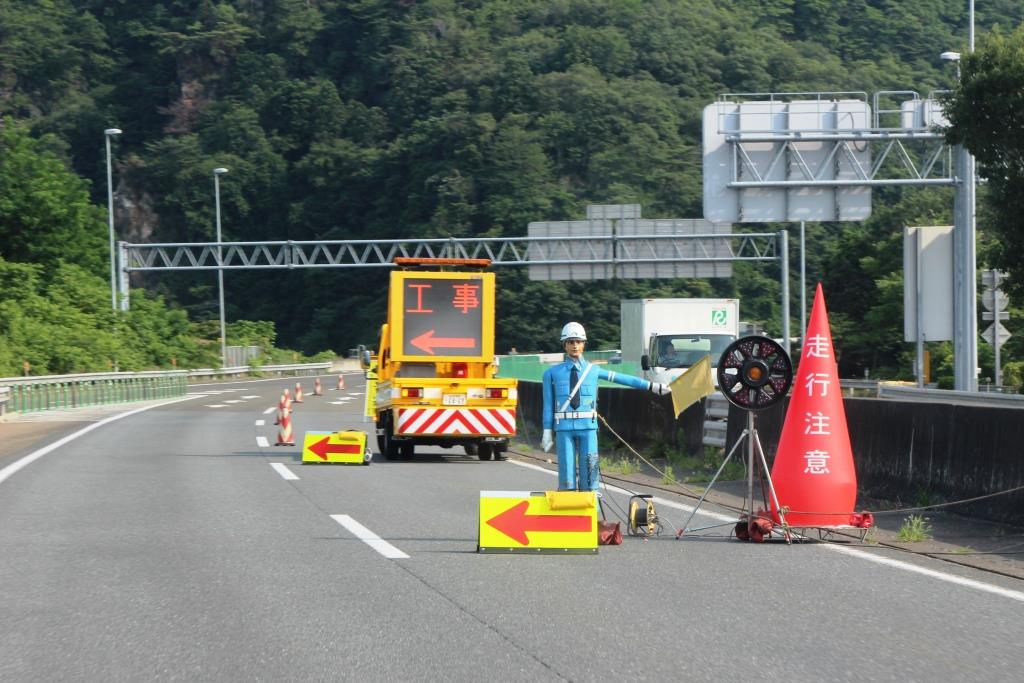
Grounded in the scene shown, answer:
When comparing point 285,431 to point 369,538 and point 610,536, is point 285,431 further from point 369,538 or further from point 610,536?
point 610,536

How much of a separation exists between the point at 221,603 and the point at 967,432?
22.1 feet

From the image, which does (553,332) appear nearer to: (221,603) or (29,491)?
(29,491)

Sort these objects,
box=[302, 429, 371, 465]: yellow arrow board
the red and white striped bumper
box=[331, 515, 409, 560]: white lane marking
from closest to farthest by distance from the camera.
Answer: box=[331, 515, 409, 560]: white lane marking, box=[302, 429, 371, 465]: yellow arrow board, the red and white striped bumper

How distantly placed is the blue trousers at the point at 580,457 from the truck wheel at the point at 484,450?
9.89 m

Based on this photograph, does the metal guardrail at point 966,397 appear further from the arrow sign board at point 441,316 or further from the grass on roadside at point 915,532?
the grass on roadside at point 915,532

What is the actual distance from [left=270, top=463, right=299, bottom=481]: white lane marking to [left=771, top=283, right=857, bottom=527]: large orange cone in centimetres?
744

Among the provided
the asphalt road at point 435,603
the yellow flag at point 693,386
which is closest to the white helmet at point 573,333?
the yellow flag at point 693,386

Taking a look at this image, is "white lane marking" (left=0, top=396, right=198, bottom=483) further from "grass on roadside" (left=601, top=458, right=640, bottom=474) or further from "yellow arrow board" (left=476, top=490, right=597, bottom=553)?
"yellow arrow board" (left=476, top=490, right=597, bottom=553)

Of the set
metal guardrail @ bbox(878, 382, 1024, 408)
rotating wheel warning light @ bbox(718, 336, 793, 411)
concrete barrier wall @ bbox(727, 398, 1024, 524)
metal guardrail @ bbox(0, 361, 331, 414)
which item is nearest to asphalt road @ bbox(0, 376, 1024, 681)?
rotating wheel warning light @ bbox(718, 336, 793, 411)

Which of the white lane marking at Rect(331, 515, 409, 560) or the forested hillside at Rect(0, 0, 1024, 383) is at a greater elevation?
the forested hillside at Rect(0, 0, 1024, 383)

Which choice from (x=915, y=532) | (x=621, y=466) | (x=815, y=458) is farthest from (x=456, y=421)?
(x=915, y=532)

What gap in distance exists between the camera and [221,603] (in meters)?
8.27

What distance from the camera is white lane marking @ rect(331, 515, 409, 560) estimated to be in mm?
10312

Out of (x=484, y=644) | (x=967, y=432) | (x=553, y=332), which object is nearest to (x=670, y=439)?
(x=967, y=432)
